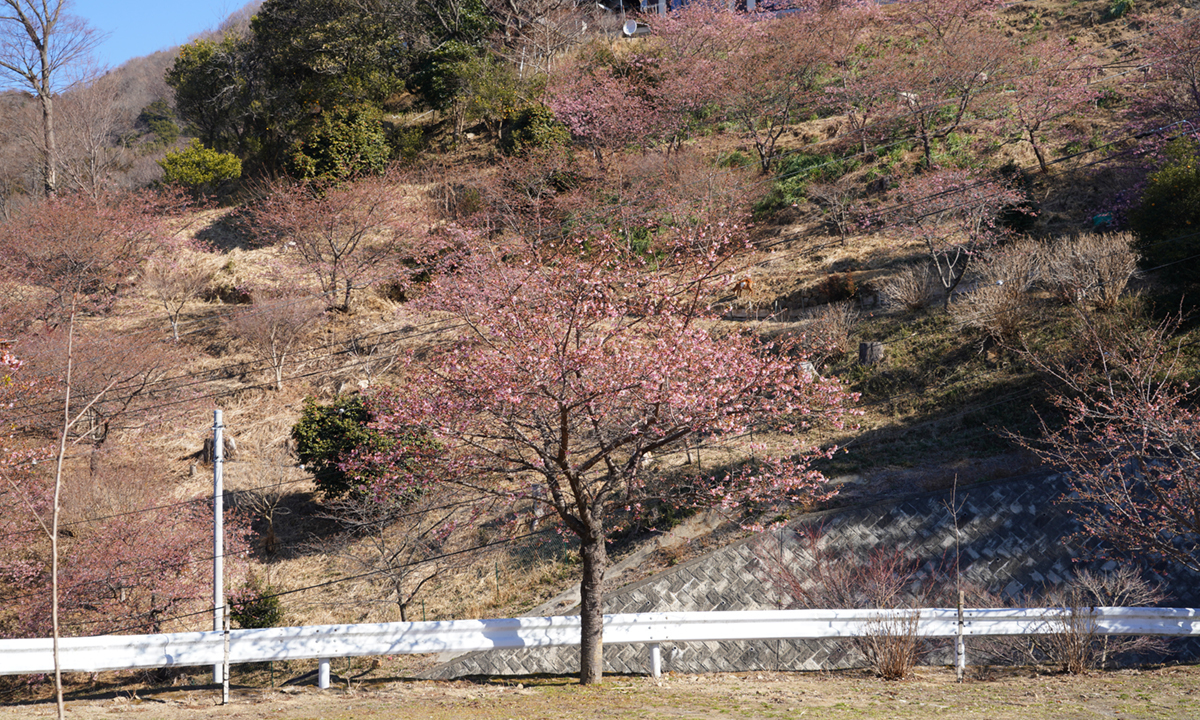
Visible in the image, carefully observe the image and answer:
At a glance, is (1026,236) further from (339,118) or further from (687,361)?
(339,118)

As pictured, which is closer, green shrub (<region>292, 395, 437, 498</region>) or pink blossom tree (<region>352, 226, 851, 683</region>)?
pink blossom tree (<region>352, 226, 851, 683</region>)

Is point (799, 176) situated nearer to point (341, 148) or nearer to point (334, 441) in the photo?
point (341, 148)

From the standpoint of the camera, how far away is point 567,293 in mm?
9906

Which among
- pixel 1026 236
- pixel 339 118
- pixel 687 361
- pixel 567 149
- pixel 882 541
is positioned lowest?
pixel 882 541

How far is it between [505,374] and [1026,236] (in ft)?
54.5

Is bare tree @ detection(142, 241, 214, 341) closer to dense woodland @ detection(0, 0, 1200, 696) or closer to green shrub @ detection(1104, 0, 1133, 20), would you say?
dense woodland @ detection(0, 0, 1200, 696)

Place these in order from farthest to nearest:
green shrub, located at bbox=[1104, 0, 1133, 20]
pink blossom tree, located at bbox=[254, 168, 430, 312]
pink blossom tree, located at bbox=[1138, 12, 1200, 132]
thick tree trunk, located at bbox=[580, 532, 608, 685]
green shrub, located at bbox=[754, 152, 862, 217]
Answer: green shrub, located at bbox=[1104, 0, 1133, 20] < green shrub, located at bbox=[754, 152, 862, 217] < pink blossom tree, located at bbox=[254, 168, 430, 312] < pink blossom tree, located at bbox=[1138, 12, 1200, 132] < thick tree trunk, located at bbox=[580, 532, 608, 685]

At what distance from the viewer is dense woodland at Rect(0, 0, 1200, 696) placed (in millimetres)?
10133

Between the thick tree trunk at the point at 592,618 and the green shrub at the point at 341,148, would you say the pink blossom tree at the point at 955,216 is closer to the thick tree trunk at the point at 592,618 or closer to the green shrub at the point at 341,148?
the thick tree trunk at the point at 592,618

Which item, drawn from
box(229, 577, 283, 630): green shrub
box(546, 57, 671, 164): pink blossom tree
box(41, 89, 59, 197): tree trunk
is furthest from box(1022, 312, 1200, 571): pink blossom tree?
box(41, 89, 59, 197): tree trunk

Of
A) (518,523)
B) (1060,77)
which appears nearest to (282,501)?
(518,523)

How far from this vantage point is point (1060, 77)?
25.9m

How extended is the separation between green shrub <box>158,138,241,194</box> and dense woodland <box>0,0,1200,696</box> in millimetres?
160

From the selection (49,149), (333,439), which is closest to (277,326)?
(333,439)
